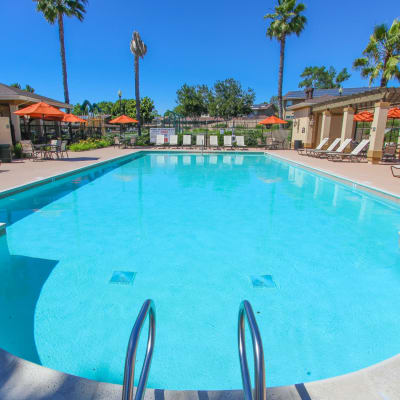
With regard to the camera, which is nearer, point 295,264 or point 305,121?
point 295,264

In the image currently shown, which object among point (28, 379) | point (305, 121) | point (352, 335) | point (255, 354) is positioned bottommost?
point (352, 335)

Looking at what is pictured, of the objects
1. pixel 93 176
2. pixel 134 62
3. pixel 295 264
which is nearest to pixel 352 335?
pixel 295 264

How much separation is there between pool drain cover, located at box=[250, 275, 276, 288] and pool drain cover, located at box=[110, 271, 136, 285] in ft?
4.96

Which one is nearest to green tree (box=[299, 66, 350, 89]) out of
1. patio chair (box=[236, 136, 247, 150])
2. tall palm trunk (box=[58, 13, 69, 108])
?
patio chair (box=[236, 136, 247, 150])

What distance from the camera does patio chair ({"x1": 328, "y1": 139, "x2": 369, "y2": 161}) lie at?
44.3 ft

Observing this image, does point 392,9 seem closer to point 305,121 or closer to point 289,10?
point 305,121

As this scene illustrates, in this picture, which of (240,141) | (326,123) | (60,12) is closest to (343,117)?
(326,123)

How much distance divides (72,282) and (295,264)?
296 cm

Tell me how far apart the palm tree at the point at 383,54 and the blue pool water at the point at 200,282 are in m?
13.1

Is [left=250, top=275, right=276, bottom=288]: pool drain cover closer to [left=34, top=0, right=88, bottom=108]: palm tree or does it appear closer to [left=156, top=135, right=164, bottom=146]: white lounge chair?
[left=156, top=135, right=164, bottom=146]: white lounge chair

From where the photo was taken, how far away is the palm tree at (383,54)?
16378mm

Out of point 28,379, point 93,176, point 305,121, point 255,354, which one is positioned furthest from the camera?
point 305,121

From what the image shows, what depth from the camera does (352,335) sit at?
2.78 m

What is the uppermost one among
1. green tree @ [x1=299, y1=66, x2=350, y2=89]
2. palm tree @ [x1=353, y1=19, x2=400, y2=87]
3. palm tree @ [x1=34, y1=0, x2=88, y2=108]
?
green tree @ [x1=299, y1=66, x2=350, y2=89]
